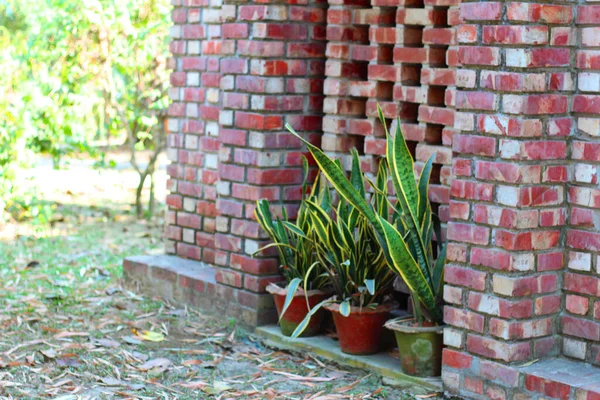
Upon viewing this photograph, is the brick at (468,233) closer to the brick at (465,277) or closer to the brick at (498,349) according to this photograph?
the brick at (465,277)

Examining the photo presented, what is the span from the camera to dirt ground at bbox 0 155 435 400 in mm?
4109

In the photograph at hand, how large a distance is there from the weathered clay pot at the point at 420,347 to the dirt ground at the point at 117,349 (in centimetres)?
10

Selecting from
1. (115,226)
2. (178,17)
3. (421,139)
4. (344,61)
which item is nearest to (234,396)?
(421,139)

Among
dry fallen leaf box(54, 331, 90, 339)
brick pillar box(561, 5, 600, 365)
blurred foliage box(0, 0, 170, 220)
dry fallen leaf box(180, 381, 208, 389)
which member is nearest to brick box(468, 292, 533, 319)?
brick pillar box(561, 5, 600, 365)

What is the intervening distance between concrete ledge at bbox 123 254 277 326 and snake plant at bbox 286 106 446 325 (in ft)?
3.58

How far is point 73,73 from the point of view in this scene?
775 centimetres

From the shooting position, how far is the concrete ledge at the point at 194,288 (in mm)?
4930

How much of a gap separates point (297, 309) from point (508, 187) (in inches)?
56.0

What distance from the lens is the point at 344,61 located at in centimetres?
470

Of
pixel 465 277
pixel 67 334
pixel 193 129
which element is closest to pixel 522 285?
pixel 465 277

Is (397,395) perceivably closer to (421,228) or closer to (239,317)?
(421,228)

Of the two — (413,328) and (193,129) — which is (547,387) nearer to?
(413,328)

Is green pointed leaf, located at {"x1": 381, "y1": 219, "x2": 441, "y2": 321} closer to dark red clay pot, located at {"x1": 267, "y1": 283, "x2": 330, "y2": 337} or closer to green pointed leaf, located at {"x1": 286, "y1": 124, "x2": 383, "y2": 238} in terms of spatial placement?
green pointed leaf, located at {"x1": 286, "y1": 124, "x2": 383, "y2": 238}

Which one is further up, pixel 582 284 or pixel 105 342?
pixel 582 284
